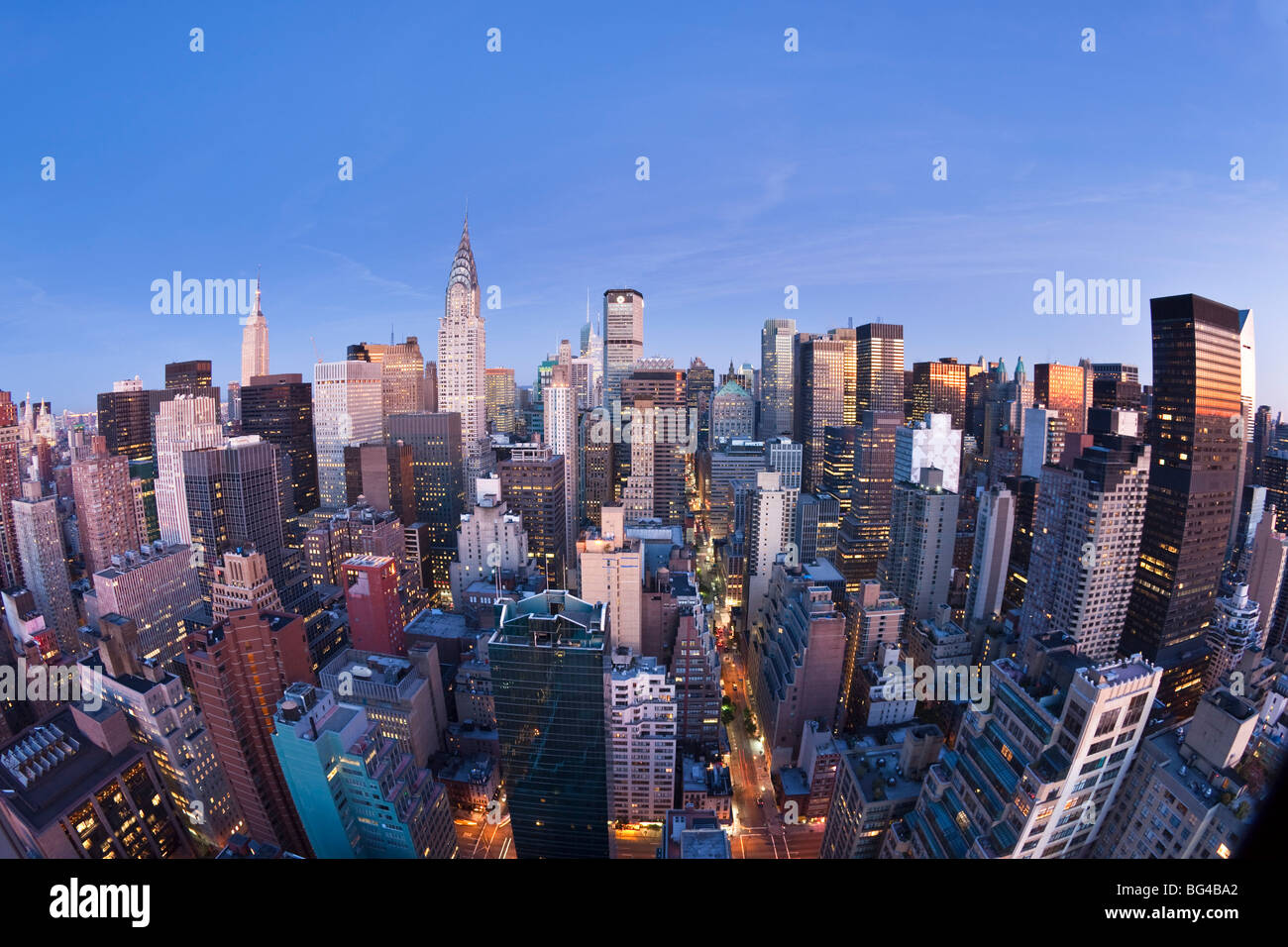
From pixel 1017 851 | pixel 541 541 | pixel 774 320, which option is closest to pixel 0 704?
pixel 541 541

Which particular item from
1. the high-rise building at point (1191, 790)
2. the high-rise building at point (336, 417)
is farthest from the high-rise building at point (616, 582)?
the high-rise building at point (336, 417)

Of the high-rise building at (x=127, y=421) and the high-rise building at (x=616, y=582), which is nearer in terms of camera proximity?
the high-rise building at (x=616, y=582)

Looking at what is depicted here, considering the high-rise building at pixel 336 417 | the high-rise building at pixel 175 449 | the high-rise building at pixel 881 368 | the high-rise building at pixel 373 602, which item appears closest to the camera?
the high-rise building at pixel 373 602

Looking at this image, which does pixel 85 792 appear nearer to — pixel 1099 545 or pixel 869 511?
pixel 1099 545

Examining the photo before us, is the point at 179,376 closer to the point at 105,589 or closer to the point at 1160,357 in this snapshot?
the point at 105,589

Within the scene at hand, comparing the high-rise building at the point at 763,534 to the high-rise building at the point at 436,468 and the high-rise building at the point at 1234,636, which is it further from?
the high-rise building at the point at 436,468

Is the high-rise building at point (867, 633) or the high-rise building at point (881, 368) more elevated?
the high-rise building at point (881, 368)
